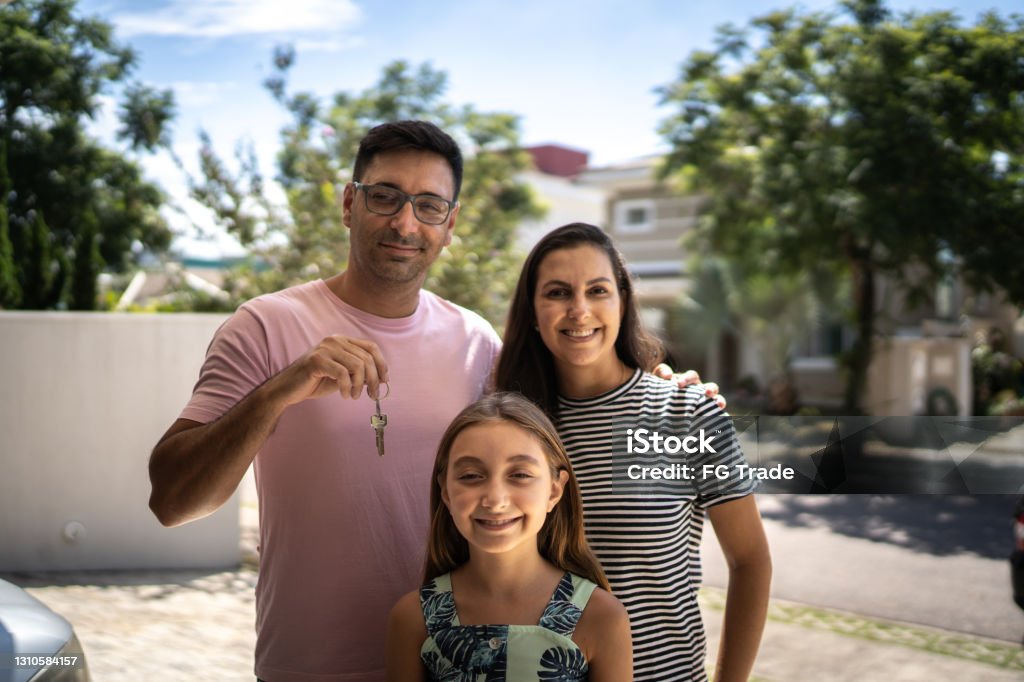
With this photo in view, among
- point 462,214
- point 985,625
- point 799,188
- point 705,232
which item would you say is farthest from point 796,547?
point 705,232

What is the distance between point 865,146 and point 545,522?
38.8 feet

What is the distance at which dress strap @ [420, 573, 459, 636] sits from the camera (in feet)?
5.87

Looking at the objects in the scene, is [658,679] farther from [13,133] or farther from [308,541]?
[13,133]

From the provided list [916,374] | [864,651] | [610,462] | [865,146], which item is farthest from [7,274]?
[916,374]

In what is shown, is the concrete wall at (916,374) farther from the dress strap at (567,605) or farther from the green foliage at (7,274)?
the dress strap at (567,605)

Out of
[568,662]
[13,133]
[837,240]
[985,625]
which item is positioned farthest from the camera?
[837,240]

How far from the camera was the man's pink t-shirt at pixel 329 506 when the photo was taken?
6.52 feet

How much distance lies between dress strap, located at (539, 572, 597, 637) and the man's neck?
654 millimetres

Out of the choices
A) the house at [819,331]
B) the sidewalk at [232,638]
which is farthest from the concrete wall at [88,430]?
the house at [819,331]

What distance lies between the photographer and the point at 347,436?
1.99 m

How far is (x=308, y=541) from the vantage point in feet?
6.60

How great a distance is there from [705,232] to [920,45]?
387 cm

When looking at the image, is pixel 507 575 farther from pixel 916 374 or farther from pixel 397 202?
pixel 916 374

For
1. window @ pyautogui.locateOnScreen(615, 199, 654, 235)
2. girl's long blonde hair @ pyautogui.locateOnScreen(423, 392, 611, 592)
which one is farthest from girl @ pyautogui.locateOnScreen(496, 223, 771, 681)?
window @ pyautogui.locateOnScreen(615, 199, 654, 235)
